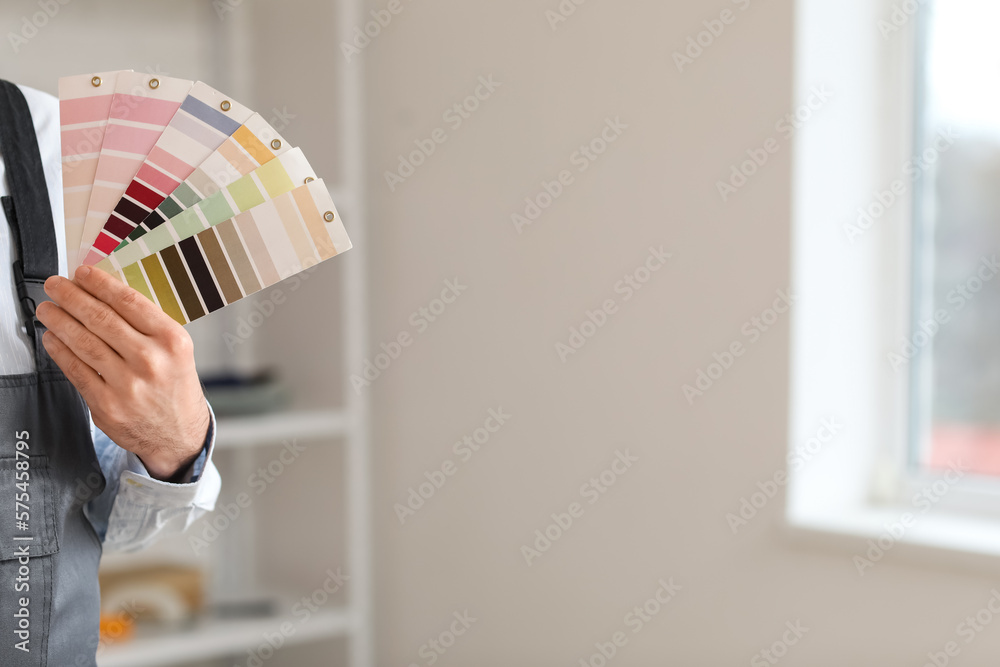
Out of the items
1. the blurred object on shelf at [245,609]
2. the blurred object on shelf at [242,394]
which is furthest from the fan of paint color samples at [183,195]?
the blurred object on shelf at [245,609]

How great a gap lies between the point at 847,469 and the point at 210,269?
47.5 inches

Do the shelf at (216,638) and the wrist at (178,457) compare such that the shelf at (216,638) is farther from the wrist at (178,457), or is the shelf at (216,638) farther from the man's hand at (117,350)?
the man's hand at (117,350)

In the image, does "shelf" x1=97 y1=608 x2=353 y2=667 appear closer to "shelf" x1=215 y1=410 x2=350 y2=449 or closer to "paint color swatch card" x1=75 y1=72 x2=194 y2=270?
"shelf" x1=215 y1=410 x2=350 y2=449

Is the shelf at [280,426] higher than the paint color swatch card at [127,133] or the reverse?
the reverse

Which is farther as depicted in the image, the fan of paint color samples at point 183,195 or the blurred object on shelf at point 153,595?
the blurred object on shelf at point 153,595

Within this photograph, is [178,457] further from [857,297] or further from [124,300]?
[857,297]

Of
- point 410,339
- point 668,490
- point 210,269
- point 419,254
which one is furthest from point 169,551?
point 210,269

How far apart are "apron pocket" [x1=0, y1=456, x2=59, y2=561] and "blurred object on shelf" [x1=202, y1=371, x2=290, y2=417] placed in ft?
3.29

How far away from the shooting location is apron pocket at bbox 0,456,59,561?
0.84 meters

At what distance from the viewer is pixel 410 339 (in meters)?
2.00

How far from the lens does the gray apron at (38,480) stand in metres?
0.84

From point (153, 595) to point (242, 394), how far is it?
44cm

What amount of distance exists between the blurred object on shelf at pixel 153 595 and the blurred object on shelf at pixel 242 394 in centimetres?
35

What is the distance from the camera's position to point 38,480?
86 cm
